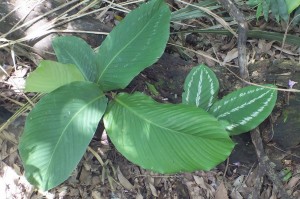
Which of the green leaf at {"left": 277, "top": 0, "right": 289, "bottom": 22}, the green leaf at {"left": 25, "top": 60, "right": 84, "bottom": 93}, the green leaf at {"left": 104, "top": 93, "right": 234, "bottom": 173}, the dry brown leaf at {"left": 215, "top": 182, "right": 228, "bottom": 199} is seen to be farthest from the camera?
the dry brown leaf at {"left": 215, "top": 182, "right": 228, "bottom": 199}

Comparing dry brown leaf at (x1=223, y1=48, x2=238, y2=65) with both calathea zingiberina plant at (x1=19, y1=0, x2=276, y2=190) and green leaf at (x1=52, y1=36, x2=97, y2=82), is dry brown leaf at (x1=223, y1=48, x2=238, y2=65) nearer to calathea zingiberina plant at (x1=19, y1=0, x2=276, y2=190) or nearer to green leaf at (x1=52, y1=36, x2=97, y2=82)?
calathea zingiberina plant at (x1=19, y1=0, x2=276, y2=190)

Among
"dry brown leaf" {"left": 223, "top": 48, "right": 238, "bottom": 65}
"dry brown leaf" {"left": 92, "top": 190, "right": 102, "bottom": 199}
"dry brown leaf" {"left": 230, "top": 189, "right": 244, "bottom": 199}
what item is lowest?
"dry brown leaf" {"left": 230, "top": 189, "right": 244, "bottom": 199}

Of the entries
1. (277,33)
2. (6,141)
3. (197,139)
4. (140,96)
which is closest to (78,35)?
(140,96)

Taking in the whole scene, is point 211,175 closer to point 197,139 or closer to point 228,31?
point 197,139

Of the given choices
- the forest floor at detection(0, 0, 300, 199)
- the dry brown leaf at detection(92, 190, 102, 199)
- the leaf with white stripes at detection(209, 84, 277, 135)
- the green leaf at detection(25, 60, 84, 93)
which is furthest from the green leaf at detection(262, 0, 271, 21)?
the dry brown leaf at detection(92, 190, 102, 199)

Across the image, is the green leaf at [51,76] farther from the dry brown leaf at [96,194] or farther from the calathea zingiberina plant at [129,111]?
the dry brown leaf at [96,194]

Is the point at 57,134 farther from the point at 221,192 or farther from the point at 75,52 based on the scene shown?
the point at 221,192

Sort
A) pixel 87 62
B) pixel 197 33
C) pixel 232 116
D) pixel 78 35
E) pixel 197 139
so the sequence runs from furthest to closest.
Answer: pixel 197 33, pixel 78 35, pixel 87 62, pixel 232 116, pixel 197 139

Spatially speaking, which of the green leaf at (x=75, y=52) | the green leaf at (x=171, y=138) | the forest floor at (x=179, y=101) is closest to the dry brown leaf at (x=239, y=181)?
the forest floor at (x=179, y=101)
